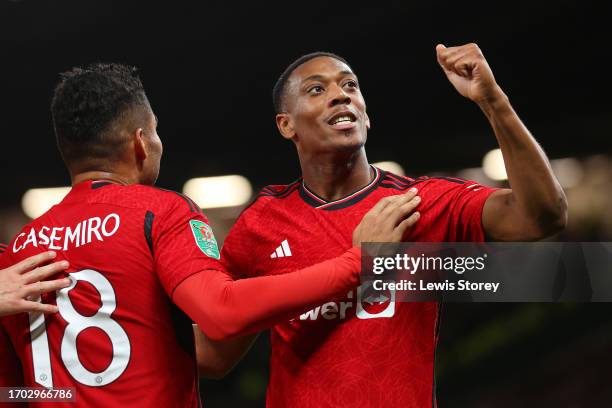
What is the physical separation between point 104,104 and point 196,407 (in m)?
0.79

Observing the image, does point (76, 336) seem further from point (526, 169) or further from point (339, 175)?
point (526, 169)

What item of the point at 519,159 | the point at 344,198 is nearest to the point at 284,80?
the point at 344,198

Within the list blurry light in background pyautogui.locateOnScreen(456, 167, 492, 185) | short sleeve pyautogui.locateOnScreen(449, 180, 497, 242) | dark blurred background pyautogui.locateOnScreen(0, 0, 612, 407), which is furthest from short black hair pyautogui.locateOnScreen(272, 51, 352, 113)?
blurry light in background pyautogui.locateOnScreen(456, 167, 492, 185)

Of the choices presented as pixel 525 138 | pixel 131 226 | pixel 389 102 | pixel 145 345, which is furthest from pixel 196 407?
pixel 389 102

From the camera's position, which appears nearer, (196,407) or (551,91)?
(196,407)

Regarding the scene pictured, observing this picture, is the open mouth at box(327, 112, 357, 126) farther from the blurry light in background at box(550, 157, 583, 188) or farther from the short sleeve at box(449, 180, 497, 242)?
the blurry light in background at box(550, 157, 583, 188)

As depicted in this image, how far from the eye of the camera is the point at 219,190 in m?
8.55

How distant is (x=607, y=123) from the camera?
8242 millimetres

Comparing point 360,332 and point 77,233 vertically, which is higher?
point 77,233

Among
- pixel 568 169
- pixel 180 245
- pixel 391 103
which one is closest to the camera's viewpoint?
pixel 180 245

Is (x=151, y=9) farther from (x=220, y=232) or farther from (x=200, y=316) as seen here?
(x=200, y=316)

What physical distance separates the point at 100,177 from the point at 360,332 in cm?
78

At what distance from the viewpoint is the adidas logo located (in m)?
2.07

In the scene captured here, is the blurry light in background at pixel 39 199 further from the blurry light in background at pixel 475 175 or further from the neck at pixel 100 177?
the neck at pixel 100 177
